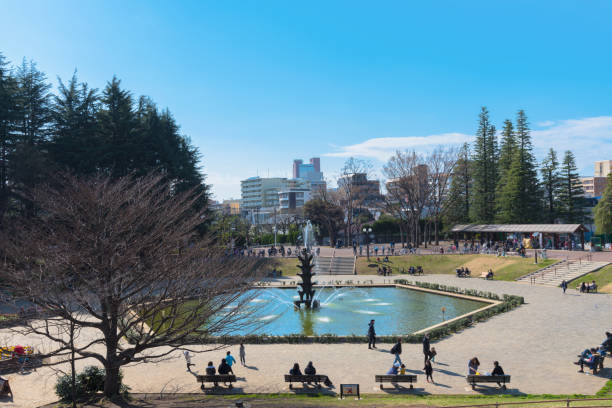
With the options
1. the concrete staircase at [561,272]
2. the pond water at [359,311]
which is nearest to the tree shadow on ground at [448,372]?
the pond water at [359,311]

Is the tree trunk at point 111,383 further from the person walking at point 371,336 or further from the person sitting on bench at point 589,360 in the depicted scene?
the person sitting on bench at point 589,360

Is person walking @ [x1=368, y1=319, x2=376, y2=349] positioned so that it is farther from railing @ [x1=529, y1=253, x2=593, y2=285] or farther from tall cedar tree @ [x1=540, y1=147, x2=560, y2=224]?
tall cedar tree @ [x1=540, y1=147, x2=560, y2=224]

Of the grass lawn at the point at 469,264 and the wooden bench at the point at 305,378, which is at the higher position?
the grass lawn at the point at 469,264

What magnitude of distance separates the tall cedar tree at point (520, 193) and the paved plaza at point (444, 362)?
110 feet

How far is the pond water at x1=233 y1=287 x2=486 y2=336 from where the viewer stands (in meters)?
21.8

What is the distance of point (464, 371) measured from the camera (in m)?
14.6

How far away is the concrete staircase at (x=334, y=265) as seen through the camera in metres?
44.1

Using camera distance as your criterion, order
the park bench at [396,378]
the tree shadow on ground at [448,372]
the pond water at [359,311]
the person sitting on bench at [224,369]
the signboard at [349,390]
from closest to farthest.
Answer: the signboard at [349,390] → the park bench at [396,378] → the person sitting on bench at [224,369] → the tree shadow on ground at [448,372] → the pond water at [359,311]

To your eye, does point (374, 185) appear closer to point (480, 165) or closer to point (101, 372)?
point (480, 165)

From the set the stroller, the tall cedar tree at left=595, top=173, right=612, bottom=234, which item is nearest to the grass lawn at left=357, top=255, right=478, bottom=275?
the tall cedar tree at left=595, top=173, right=612, bottom=234

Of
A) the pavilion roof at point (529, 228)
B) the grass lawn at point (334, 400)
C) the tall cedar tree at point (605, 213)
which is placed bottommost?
the grass lawn at point (334, 400)

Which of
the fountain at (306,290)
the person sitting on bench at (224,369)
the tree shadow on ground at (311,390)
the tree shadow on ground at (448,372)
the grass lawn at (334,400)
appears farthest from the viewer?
the fountain at (306,290)

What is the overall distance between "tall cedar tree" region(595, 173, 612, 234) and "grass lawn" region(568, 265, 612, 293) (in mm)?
18830

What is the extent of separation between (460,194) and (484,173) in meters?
4.98
